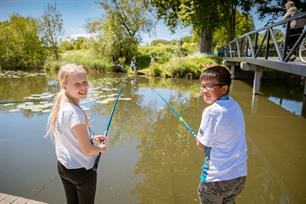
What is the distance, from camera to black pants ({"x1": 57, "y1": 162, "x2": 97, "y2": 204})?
1504mm

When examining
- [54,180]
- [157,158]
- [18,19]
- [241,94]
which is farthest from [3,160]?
[18,19]

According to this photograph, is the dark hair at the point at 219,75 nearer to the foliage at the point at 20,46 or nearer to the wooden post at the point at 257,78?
the wooden post at the point at 257,78

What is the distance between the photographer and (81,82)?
1.47 metres

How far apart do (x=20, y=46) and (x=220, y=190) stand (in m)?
29.7

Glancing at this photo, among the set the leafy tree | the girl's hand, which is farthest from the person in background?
the leafy tree

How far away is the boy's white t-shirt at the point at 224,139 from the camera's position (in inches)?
52.6

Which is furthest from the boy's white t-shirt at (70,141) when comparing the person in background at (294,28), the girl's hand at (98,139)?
the person in background at (294,28)

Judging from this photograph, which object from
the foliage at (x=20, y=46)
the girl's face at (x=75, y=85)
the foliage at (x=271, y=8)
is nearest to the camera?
the girl's face at (x=75, y=85)

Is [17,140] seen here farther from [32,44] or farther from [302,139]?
[32,44]

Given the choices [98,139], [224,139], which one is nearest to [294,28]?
[224,139]

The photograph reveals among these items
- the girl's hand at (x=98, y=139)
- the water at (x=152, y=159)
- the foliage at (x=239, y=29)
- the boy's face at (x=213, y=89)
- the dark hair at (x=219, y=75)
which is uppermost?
the foliage at (x=239, y=29)

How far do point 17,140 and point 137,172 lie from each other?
281cm

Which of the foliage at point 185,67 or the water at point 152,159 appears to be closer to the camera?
the water at point 152,159

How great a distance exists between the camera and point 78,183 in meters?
1.53
